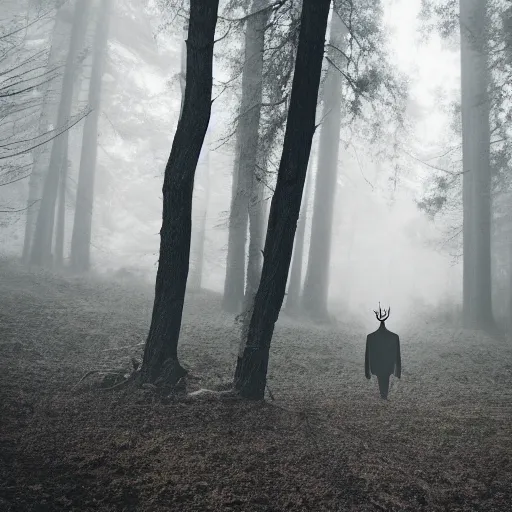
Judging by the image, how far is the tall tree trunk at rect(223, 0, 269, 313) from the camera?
34.6 feet

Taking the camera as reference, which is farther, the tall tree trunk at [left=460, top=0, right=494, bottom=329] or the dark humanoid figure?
the tall tree trunk at [left=460, top=0, right=494, bottom=329]

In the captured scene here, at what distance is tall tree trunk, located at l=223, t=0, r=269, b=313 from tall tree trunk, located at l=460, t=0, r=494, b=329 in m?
6.67

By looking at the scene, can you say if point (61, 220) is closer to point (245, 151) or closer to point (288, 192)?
point (245, 151)

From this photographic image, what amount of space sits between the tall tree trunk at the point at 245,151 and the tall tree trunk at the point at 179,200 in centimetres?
325

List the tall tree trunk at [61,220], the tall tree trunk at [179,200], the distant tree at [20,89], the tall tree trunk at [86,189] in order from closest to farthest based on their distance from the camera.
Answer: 1. the tall tree trunk at [179,200]
2. the distant tree at [20,89]
3. the tall tree trunk at [61,220]
4. the tall tree trunk at [86,189]

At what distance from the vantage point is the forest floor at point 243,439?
320 cm

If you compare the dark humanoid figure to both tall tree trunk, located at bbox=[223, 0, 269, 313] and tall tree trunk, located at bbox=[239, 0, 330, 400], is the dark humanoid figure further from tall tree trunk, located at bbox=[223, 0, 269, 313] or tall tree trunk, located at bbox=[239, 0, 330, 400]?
tall tree trunk, located at bbox=[223, 0, 269, 313]

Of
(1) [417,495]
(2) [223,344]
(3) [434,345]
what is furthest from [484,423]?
(3) [434,345]

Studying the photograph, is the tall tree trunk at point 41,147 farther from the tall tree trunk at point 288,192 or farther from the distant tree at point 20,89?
the tall tree trunk at point 288,192

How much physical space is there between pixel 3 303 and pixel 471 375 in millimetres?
10646

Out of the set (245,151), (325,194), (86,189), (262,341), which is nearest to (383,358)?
(262,341)

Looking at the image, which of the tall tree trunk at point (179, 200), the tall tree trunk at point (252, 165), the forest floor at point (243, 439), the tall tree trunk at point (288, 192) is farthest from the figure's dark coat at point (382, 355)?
the tall tree trunk at point (252, 165)

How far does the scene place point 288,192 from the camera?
5.37 meters

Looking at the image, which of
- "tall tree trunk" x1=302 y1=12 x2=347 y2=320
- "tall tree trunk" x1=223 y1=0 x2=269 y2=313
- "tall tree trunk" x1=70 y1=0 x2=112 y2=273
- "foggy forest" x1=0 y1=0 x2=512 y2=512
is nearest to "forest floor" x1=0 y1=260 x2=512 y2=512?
"foggy forest" x1=0 y1=0 x2=512 y2=512
